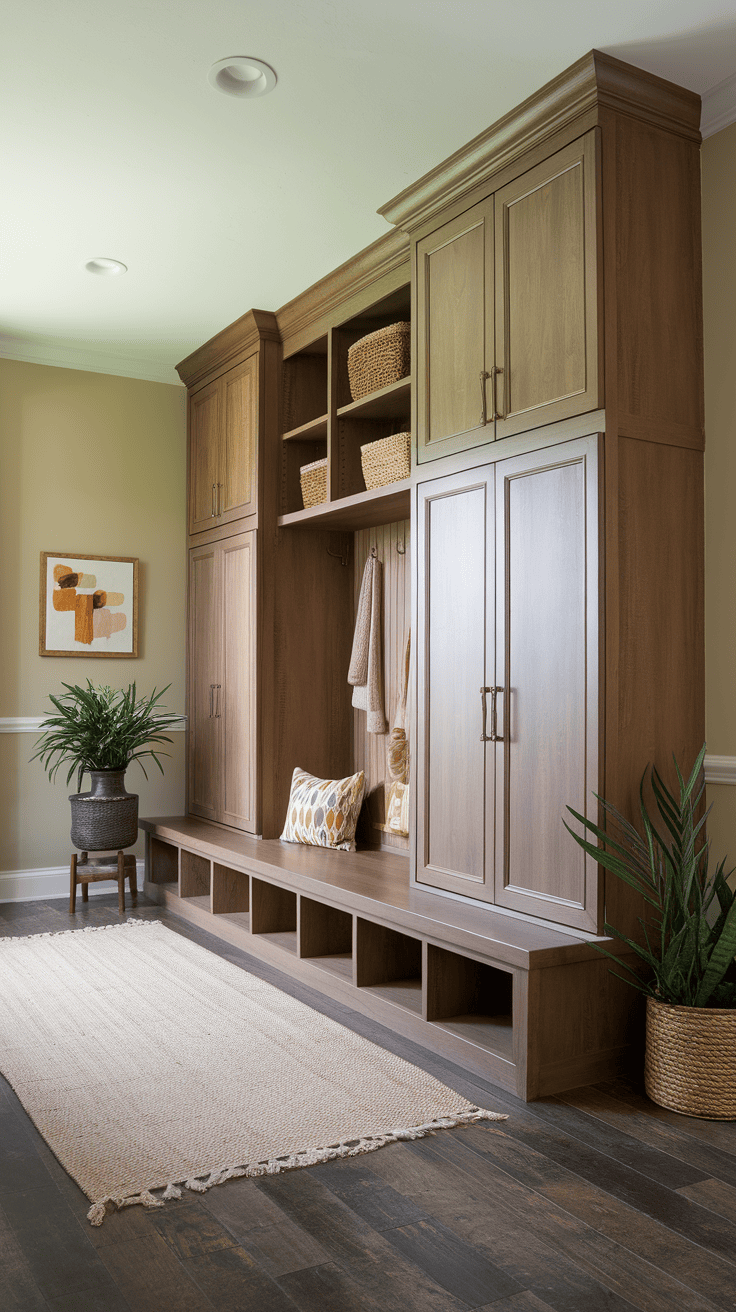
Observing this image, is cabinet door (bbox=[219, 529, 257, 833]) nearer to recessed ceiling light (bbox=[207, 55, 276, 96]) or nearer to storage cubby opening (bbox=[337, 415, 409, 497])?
storage cubby opening (bbox=[337, 415, 409, 497])

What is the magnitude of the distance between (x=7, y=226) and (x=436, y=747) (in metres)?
2.56

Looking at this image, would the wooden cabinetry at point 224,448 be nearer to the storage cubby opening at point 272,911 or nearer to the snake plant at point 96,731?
the snake plant at point 96,731

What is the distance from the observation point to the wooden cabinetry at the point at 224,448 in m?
4.82

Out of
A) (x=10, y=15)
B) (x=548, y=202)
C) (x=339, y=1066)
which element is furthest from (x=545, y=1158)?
(x=10, y=15)

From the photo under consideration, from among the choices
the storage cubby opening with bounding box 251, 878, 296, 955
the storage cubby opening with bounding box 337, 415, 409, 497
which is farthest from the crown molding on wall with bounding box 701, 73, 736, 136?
the storage cubby opening with bounding box 251, 878, 296, 955

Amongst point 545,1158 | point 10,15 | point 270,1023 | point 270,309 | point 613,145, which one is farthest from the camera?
point 270,309

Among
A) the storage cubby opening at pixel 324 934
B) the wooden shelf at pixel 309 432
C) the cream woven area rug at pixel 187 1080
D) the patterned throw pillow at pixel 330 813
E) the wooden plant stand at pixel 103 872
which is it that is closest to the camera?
the cream woven area rug at pixel 187 1080

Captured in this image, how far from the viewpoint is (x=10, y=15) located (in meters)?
2.56

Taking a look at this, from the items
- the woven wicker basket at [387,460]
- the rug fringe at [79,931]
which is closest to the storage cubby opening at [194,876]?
the rug fringe at [79,931]

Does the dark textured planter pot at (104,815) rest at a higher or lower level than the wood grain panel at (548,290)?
lower

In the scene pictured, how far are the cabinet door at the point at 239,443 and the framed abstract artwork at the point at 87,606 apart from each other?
72 cm

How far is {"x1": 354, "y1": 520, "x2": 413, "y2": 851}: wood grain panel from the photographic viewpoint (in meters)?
4.35

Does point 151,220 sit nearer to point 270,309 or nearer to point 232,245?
point 232,245

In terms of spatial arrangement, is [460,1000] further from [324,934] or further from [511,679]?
[511,679]
